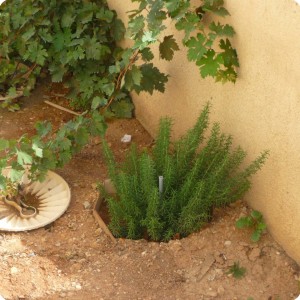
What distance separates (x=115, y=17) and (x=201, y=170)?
152cm

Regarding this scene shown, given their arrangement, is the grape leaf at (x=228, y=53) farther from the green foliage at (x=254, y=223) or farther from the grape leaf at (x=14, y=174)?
the grape leaf at (x=14, y=174)

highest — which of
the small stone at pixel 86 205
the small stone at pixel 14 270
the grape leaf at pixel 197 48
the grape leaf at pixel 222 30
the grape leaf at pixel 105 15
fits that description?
the grape leaf at pixel 222 30

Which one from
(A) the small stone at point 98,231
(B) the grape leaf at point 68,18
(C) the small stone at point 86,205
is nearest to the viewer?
(A) the small stone at point 98,231

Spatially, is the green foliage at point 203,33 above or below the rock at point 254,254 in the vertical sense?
above

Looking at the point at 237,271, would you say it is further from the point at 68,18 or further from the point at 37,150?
the point at 68,18

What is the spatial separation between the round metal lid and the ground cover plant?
17cm

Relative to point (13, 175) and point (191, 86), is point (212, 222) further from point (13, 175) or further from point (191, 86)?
point (13, 175)

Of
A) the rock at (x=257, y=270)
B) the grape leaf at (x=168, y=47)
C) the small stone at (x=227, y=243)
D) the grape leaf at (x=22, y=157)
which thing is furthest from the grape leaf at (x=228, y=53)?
the grape leaf at (x=22, y=157)

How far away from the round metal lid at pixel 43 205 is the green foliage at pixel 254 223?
3.77 feet

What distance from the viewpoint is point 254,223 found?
312 cm

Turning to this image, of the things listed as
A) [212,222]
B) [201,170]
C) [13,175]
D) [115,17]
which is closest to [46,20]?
[115,17]

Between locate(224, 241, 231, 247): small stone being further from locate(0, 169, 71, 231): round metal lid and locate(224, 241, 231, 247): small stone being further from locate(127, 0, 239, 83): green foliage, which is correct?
locate(0, 169, 71, 231): round metal lid

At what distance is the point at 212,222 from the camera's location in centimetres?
319

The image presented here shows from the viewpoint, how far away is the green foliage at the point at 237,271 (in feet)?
9.36
